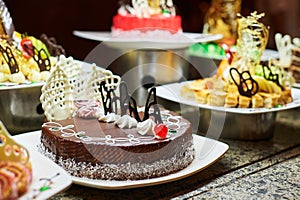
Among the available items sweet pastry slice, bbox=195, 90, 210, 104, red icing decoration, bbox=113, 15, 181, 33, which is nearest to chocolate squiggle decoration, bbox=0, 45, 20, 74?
sweet pastry slice, bbox=195, 90, 210, 104

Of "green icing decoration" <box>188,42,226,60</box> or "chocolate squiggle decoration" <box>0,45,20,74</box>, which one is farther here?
"green icing decoration" <box>188,42,226,60</box>

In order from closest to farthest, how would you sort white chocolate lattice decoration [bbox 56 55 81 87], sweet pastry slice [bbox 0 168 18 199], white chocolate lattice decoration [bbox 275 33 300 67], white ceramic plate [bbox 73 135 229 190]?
sweet pastry slice [bbox 0 168 18 199] < white ceramic plate [bbox 73 135 229 190] < white chocolate lattice decoration [bbox 56 55 81 87] < white chocolate lattice decoration [bbox 275 33 300 67]

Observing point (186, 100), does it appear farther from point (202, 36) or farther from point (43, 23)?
point (43, 23)

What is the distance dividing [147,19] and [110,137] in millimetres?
1220

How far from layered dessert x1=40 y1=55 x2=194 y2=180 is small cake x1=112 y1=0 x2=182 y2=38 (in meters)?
0.92

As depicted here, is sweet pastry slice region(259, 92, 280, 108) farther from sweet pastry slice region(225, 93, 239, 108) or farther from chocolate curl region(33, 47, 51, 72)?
chocolate curl region(33, 47, 51, 72)

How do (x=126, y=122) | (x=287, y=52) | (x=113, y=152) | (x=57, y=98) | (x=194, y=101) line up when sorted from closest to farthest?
1. (x=113, y=152)
2. (x=126, y=122)
3. (x=57, y=98)
4. (x=194, y=101)
5. (x=287, y=52)

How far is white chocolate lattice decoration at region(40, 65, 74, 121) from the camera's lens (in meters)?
1.39

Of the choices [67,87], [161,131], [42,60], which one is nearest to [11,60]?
[42,60]

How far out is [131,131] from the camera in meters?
1.28

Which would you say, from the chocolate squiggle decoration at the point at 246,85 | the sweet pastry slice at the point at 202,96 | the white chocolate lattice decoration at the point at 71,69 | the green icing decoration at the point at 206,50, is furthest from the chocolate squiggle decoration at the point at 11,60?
the green icing decoration at the point at 206,50

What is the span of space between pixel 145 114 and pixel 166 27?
1098 millimetres

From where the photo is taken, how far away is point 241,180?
1312mm

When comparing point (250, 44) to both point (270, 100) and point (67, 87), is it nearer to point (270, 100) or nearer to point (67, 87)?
point (270, 100)
